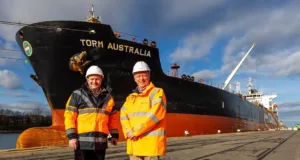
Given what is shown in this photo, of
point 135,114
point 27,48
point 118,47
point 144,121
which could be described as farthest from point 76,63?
point 144,121

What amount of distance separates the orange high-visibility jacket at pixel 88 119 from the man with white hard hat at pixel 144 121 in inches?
10.8

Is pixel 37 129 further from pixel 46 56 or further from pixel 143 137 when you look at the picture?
pixel 143 137

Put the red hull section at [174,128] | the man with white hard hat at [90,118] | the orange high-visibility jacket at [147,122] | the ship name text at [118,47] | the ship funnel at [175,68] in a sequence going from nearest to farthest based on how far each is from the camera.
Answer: the orange high-visibility jacket at [147,122] < the man with white hard hat at [90,118] < the red hull section at [174,128] < the ship name text at [118,47] < the ship funnel at [175,68]

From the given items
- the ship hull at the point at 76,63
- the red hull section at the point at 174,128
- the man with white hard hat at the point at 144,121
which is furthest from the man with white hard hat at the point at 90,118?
the red hull section at the point at 174,128

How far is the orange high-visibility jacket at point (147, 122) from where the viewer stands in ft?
9.61

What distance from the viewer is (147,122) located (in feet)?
9.59

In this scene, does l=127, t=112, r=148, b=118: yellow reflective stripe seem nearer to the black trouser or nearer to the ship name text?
the black trouser

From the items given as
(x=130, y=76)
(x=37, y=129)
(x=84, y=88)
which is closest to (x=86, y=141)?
(x=84, y=88)

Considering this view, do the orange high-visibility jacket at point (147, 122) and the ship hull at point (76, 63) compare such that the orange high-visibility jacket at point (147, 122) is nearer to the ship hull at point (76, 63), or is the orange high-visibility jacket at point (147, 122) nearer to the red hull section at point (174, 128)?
the ship hull at point (76, 63)

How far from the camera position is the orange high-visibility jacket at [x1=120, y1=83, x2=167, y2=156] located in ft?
9.61

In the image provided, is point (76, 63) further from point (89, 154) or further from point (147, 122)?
point (147, 122)

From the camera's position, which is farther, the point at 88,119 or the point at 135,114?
the point at 88,119

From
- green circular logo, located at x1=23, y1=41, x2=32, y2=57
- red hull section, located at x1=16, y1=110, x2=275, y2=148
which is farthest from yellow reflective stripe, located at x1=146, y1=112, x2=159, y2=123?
green circular logo, located at x1=23, y1=41, x2=32, y2=57

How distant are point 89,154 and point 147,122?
2.73 feet
